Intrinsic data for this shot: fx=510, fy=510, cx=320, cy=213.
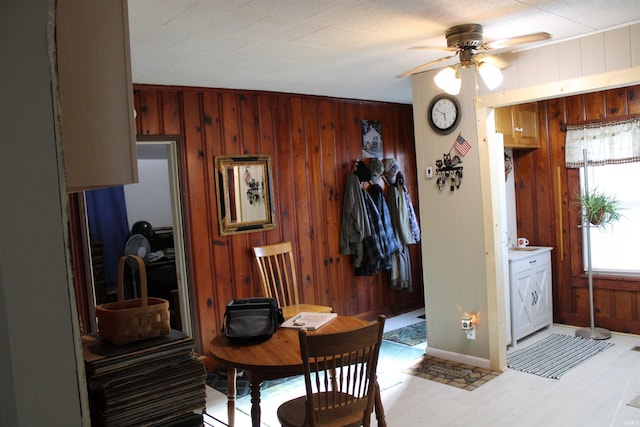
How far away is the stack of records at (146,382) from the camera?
1004 mm

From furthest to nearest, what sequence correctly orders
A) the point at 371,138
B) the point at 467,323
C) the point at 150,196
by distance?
the point at 150,196 < the point at 371,138 < the point at 467,323

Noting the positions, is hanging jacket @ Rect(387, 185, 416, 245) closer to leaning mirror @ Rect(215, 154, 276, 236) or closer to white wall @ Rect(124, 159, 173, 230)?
leaning mirror @ Rect(215, 154, 276, 236)

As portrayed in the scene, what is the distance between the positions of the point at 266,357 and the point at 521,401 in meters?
1.97

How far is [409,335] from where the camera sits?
4996mm

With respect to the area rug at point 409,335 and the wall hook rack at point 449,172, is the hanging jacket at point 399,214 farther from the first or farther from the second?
the wall hook rack at point 449,172

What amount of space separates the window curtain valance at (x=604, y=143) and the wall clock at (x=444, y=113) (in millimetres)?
1753

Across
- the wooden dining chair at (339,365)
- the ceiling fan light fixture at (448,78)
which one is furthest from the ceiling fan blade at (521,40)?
the wooden dining chair at (339,365)

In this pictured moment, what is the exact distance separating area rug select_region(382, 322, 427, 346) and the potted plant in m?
1.93

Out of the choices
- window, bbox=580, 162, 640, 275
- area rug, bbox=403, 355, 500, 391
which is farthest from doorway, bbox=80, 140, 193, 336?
window, bbox=580, 162, 640, 275

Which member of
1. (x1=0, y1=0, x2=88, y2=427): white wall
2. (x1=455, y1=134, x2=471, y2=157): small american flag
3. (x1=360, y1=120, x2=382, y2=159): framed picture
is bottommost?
(x1=0, y1=0, x2=88, y2=427): white wall

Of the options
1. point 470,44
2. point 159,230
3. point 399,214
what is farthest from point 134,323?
point 159,230

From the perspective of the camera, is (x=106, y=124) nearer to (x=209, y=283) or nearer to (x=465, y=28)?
(x=465, y=28)

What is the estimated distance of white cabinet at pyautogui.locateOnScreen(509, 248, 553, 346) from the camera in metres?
4.52

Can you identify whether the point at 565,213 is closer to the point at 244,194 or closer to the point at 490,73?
the point at 490,73
